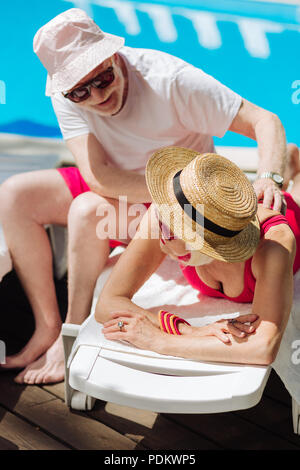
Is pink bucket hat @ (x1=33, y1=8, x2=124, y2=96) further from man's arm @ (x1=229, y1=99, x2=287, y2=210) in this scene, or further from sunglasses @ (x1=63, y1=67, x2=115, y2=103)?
man's arm @ (x1=229, y1=99, x2=287, y2=210)

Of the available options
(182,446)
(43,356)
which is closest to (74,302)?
(43,356)

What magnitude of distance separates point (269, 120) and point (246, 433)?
1.15 metres

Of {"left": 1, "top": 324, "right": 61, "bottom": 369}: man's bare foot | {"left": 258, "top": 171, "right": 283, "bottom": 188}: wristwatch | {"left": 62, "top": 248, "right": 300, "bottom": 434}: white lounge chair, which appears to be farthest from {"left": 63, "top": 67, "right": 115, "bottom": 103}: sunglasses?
{"left": 1, "top": 324, "right": 61, "bottom": 369}: man's bare foot

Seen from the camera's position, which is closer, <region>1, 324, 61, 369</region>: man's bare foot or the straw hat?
the straw hat

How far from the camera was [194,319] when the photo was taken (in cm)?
196

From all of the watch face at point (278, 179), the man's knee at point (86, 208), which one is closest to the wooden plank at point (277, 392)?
the watch face at point (278, 179)

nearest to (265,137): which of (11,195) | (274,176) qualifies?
(274,176)

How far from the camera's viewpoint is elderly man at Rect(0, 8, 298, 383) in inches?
83.9

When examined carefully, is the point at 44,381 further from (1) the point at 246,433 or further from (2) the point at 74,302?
(1) the point at 246,433

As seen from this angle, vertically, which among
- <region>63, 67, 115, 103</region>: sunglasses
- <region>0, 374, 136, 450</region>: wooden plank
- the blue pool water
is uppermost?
<region>63, 67, 115, 103</region>: sunglasses

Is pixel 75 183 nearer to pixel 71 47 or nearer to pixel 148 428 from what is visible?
pixel 71 47

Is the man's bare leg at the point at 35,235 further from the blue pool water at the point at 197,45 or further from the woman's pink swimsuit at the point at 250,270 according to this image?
the blue pool water at the point at 197,45

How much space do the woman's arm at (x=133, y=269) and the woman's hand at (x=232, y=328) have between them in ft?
0.88

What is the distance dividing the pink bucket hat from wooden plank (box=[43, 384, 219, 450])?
1176mm
